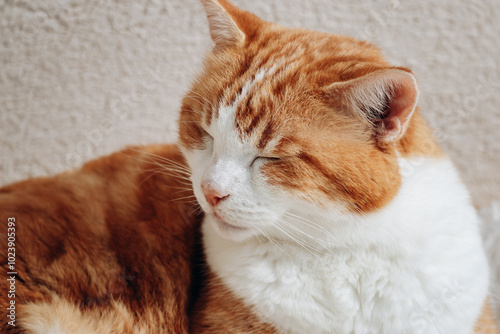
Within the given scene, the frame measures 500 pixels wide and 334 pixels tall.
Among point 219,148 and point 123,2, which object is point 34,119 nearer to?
point 123,2

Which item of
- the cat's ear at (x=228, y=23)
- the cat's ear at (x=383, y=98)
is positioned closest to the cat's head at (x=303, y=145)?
the cat's ear at (x=383, y=98)

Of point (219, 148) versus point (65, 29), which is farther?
point (65, 29)

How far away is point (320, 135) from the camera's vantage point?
91cm

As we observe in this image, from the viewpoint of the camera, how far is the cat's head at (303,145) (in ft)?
2.92

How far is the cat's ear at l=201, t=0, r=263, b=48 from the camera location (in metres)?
1.06

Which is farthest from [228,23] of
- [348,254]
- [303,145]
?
[348,254]

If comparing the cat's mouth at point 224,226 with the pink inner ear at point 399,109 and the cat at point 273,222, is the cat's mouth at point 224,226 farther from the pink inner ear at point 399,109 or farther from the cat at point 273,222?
the pink inner ear at point 399,109

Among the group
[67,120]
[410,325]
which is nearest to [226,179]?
[410,325]

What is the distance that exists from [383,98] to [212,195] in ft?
1.15

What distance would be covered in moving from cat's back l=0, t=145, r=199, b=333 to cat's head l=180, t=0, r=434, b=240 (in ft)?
0.81

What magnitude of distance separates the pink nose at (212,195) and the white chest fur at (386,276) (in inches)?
6.8

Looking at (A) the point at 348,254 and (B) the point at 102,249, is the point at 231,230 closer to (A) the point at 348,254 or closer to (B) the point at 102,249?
(A) the point at 348,254

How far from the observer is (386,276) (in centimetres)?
99

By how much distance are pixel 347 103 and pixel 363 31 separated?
836 mm
